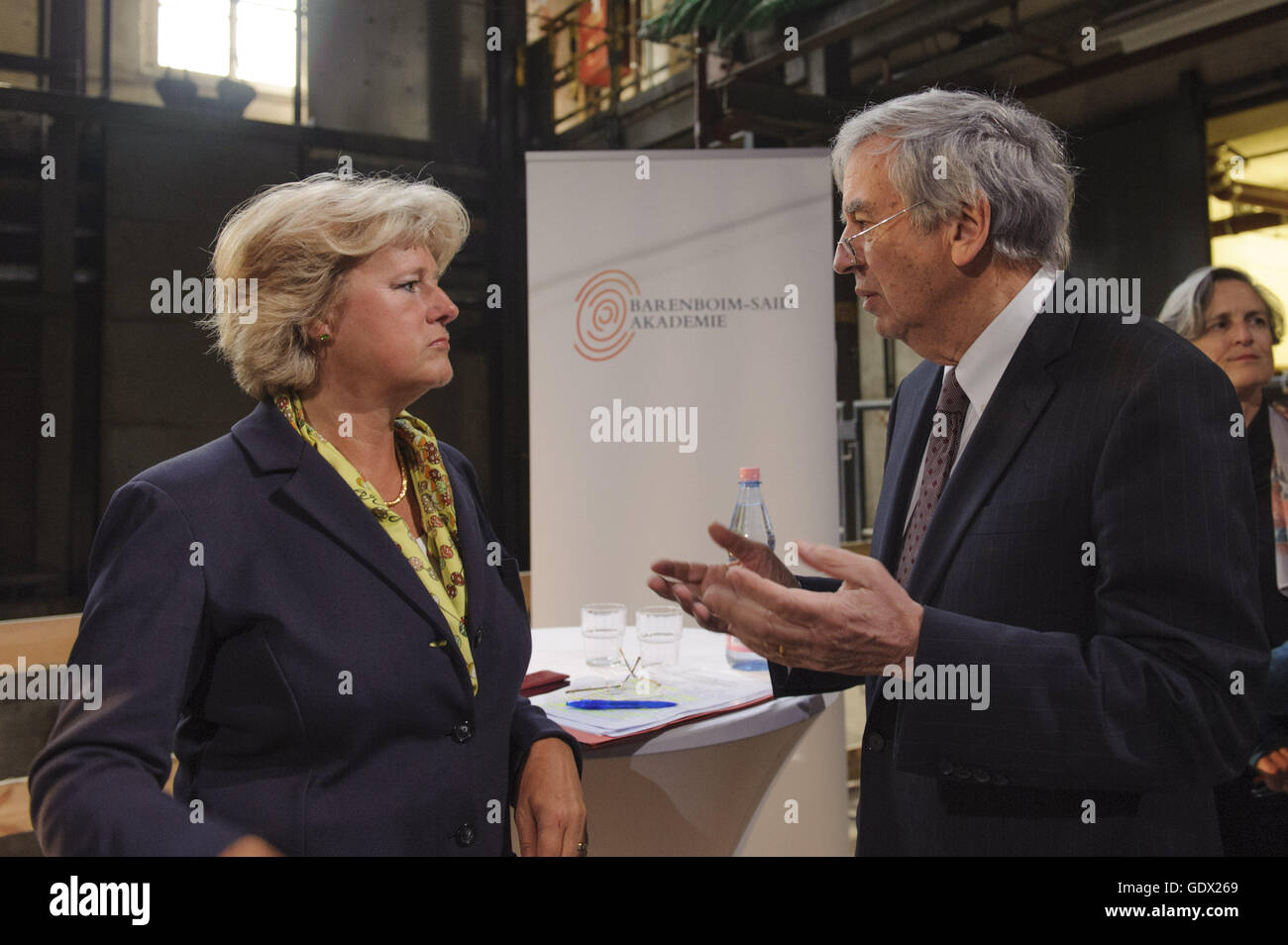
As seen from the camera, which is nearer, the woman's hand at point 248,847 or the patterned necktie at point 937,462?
the woman's hand at point 248,847

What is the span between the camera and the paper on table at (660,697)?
5.15 feet

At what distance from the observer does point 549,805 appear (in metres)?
1.32

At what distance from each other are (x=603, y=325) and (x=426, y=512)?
1948mm

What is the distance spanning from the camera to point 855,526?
842 cm

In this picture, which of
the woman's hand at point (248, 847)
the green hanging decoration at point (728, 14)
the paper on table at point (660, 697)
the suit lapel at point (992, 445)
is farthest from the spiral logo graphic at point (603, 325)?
the green hanging decoration at point (728, 14)

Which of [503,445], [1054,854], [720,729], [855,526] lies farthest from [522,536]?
[1054,854]

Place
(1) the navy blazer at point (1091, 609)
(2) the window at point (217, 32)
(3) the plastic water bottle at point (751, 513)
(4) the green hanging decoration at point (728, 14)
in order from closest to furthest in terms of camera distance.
Answer: (1) the navy blazer at point (1091, 609), (3) the plastic water bottle at point (751, 513), (4) the green hanging decoration at point (728, 14), (2) the window at point (217, 32)

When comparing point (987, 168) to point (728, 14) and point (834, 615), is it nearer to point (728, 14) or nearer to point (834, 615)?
point (834, 615)


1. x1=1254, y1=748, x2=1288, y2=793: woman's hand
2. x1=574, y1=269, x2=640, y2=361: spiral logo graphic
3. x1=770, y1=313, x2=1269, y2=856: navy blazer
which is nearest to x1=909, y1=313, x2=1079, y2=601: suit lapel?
x1=770, y1=313, x2=1269, y2=856: navy blazer

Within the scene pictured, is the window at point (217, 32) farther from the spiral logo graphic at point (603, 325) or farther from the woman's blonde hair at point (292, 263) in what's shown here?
the woman's blonde hair at point (292, 263)

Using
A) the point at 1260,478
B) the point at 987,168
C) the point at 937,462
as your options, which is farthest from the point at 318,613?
the point at 1260,478

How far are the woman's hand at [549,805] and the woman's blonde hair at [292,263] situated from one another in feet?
2.34

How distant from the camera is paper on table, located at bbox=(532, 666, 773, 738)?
157 centimetres

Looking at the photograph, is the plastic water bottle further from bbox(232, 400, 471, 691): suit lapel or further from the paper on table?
bbox(232, 400, 471, 691): suit lapel
